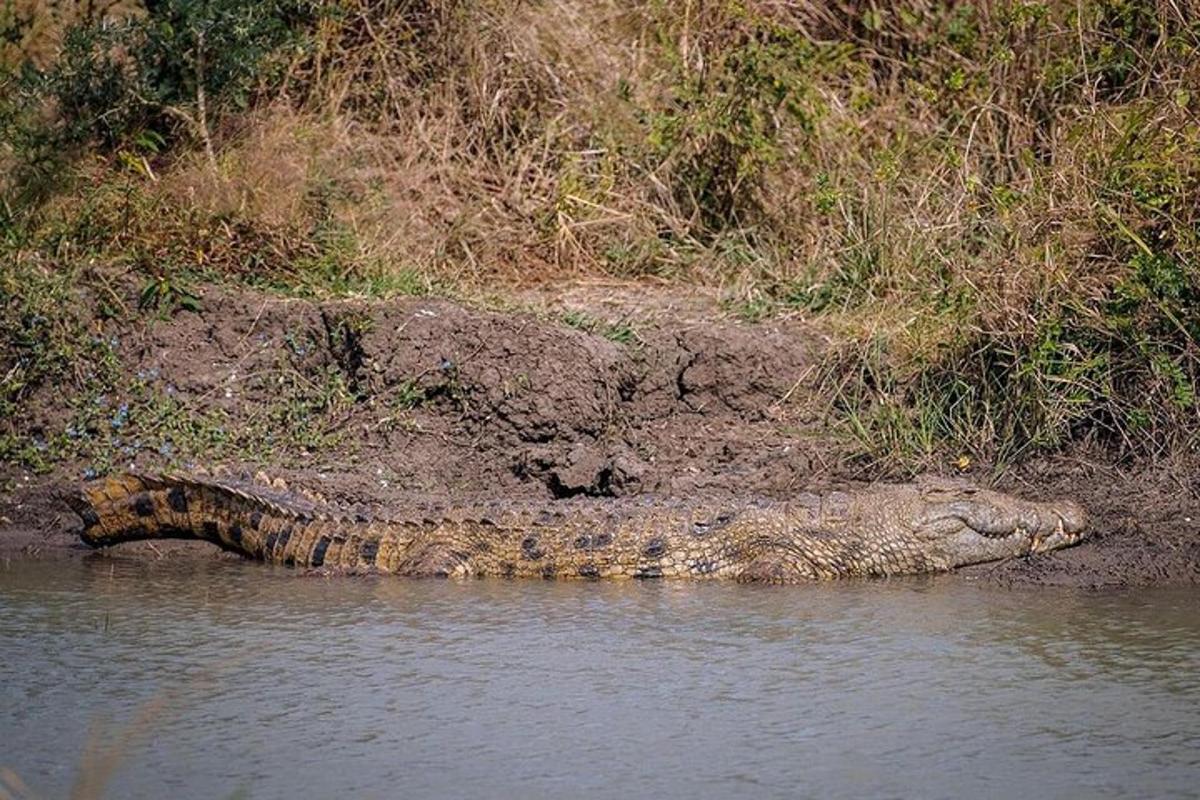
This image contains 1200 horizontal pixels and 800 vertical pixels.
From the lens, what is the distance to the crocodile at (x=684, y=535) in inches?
274

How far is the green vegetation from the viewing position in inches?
297

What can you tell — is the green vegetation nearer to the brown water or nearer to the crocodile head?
the crocodile head

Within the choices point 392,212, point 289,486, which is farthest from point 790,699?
point 392,212

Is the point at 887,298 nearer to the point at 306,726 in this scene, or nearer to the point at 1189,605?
the point at 1189,605

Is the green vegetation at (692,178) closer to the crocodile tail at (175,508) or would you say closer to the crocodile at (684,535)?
the crocodile at (684,535)

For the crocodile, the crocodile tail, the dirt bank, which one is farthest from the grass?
the crocodile tail

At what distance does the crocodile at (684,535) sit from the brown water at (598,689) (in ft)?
0.72

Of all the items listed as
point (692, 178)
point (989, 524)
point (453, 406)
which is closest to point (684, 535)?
point (989, 524)

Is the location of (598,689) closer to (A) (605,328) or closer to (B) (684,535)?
(B) (684,535)

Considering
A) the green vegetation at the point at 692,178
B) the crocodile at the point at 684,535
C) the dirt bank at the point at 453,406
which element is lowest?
the crocodile at the point at 684,535

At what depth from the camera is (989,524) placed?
6.97 meters

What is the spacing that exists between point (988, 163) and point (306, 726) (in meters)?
5.55

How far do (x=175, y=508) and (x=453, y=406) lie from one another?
1377 mm

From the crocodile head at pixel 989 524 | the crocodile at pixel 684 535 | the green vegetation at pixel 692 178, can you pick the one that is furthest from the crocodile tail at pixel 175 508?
the crocodile head at pixel 989 524
